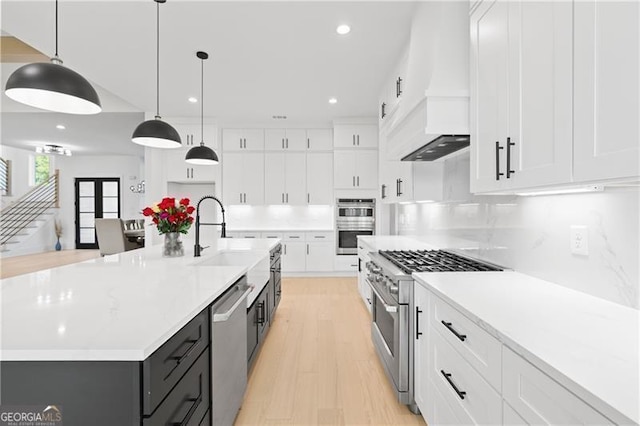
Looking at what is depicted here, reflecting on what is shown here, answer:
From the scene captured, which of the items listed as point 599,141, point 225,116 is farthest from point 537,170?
point 225,116

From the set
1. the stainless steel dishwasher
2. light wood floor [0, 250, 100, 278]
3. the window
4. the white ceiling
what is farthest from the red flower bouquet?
the window

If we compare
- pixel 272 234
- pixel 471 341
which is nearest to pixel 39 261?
pixel 272 234

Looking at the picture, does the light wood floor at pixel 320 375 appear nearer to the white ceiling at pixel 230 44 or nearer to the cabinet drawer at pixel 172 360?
the cabinet drawer at pixel 172 360

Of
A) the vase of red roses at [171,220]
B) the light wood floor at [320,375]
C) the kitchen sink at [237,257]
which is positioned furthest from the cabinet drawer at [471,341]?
the vase of red roses at [171,220]

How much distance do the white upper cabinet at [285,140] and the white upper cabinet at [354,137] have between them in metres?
0.68

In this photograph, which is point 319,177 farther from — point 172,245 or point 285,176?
point 172,245

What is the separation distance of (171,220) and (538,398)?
231cm

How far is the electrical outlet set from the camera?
135cm

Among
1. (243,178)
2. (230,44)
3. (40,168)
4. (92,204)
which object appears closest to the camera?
(230,44)

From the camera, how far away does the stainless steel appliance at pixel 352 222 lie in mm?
5738

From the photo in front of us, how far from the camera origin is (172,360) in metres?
1.05

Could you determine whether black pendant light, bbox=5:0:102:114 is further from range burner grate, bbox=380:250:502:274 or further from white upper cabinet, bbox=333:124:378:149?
white upper cabinet, bbox=333:124:378:149

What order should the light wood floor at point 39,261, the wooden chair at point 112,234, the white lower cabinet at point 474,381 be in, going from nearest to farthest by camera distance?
the white lower cabinet at point 474,381
the light wood floor at point 39,261
the wooden chair at point 112,234

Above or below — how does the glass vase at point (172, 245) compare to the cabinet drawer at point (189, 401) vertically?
above
